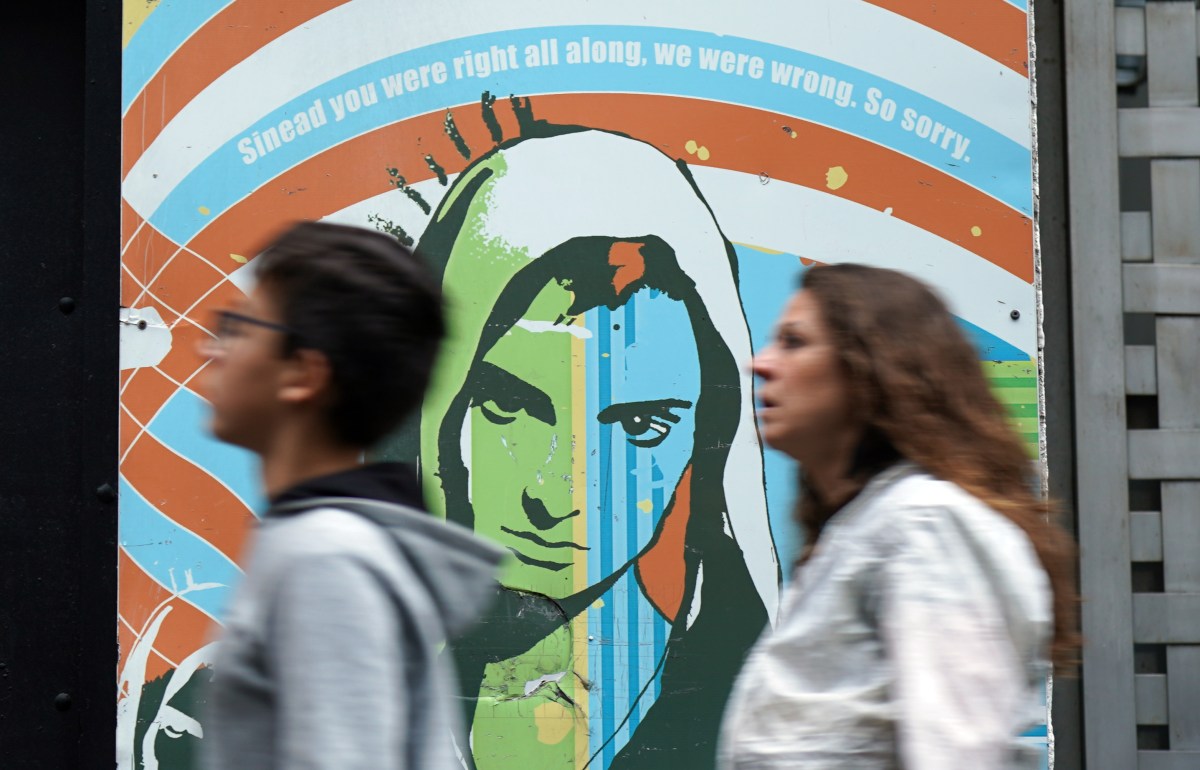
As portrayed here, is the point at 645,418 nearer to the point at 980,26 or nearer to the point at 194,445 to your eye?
the point at 194,445

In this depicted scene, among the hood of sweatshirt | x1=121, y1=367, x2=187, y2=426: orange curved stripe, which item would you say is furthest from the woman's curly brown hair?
x1=121, y1=367, x2=187, y2=426: orange curved stripe

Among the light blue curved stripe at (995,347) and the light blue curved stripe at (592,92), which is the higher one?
the light blue curved stripe at (592,92)

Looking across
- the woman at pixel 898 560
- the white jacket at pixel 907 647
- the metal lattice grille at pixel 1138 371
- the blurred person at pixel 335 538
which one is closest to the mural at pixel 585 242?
the metal lattice grille at pixel 1138 371

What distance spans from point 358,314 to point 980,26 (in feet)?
9.04

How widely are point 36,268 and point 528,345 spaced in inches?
62.5

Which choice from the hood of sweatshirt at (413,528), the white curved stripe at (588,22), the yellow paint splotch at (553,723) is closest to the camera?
the hood of sweatshirt at (413,528)

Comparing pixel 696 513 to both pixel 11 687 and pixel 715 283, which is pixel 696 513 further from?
pixel 11 687

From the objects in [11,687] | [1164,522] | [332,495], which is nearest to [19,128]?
[11,687]

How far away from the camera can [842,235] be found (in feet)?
11.4

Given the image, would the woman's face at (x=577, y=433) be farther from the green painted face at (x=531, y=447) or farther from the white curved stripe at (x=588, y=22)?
the white curved stripe at (x=588, y=22)

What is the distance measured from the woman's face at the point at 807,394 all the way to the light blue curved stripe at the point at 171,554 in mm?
2221

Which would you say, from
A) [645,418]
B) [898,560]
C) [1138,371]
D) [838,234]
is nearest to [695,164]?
[838,234]

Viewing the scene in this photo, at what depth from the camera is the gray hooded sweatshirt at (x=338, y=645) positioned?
3.80ft

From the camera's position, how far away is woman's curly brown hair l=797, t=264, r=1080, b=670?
1.53m
